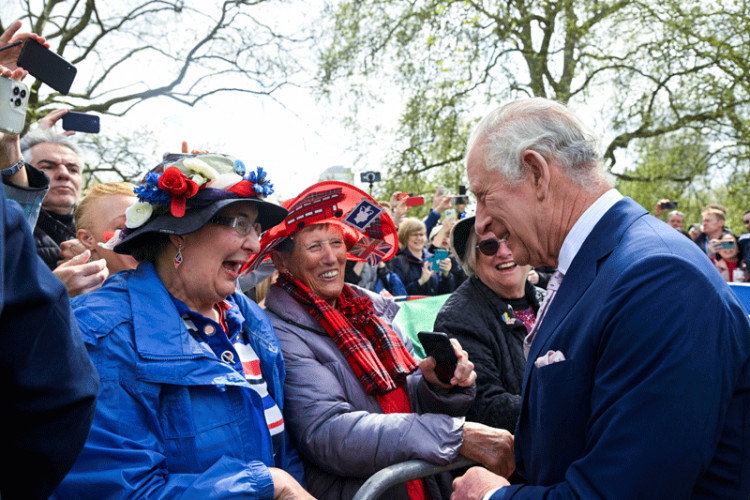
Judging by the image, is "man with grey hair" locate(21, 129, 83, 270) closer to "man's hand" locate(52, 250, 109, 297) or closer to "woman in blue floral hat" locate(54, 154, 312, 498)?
"man's hand" locate(52, 250, 109, 297)

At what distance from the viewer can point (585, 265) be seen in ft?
5.53

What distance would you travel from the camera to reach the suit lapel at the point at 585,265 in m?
1.65

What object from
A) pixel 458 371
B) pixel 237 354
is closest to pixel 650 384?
pixel 458 371

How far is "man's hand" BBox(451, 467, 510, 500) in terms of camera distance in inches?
69.8

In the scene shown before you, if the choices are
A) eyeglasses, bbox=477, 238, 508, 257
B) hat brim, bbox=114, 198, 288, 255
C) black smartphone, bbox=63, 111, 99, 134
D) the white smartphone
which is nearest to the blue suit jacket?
hat brim, bbox=114, 198, 288, 255

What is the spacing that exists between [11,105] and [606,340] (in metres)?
1.51

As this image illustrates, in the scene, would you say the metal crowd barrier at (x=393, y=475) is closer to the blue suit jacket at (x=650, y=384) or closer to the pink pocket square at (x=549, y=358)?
the blue suit jacket at (x=650, y=384)

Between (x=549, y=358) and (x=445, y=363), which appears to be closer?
(x=549, y=358)

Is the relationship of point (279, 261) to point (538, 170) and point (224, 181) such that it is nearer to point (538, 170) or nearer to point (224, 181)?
point (224, 181)

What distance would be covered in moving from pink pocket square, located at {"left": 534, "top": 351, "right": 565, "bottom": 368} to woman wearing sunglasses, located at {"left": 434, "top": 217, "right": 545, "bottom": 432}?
1.16 meters

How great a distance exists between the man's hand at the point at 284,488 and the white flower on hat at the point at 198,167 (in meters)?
1.10

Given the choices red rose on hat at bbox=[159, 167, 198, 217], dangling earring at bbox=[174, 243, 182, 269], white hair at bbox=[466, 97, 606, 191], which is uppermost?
white hair at bbox=[466, 97, 606, 191]

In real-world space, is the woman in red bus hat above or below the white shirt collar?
below

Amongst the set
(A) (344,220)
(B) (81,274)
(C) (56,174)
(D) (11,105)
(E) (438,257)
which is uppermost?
(D) (11,105)
